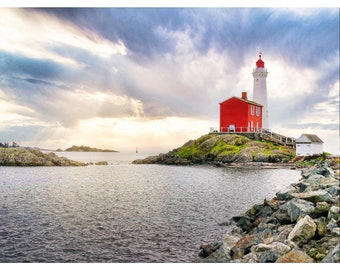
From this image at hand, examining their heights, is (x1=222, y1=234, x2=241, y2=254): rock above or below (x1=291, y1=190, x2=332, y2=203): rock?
below

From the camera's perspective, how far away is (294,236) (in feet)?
23.6

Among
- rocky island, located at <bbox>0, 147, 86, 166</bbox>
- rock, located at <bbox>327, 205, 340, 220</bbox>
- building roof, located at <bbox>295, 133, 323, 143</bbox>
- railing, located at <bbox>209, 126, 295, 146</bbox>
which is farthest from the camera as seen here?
railing, located at <bbox>209, 126, 295, 146</bbox>

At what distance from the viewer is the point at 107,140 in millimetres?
13258

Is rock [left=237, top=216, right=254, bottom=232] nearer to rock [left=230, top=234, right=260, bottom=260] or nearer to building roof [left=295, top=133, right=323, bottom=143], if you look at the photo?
rock [left=230, top=234, right=260, bottom=260]

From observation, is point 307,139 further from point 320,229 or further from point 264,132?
point 320,229

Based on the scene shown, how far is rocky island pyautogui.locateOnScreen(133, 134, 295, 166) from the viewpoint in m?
30.4

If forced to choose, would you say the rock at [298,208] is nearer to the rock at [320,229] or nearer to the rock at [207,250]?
the rock at [320,229]

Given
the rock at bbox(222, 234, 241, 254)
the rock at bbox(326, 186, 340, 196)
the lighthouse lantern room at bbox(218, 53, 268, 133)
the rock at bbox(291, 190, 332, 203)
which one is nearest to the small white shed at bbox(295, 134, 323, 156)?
the lighthouse lantern room at bbox(218, 53, 268, 133)

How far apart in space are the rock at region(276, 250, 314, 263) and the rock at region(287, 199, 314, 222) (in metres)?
2.06

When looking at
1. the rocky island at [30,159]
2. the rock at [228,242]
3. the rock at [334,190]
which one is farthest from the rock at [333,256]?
the rocky island at [30,159]

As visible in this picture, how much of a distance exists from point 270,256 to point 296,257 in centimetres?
52

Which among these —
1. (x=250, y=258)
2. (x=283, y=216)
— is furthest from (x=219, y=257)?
(x=283, y=216)

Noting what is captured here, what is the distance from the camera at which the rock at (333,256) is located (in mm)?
6030

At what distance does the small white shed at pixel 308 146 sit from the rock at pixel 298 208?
1483 centimetres
